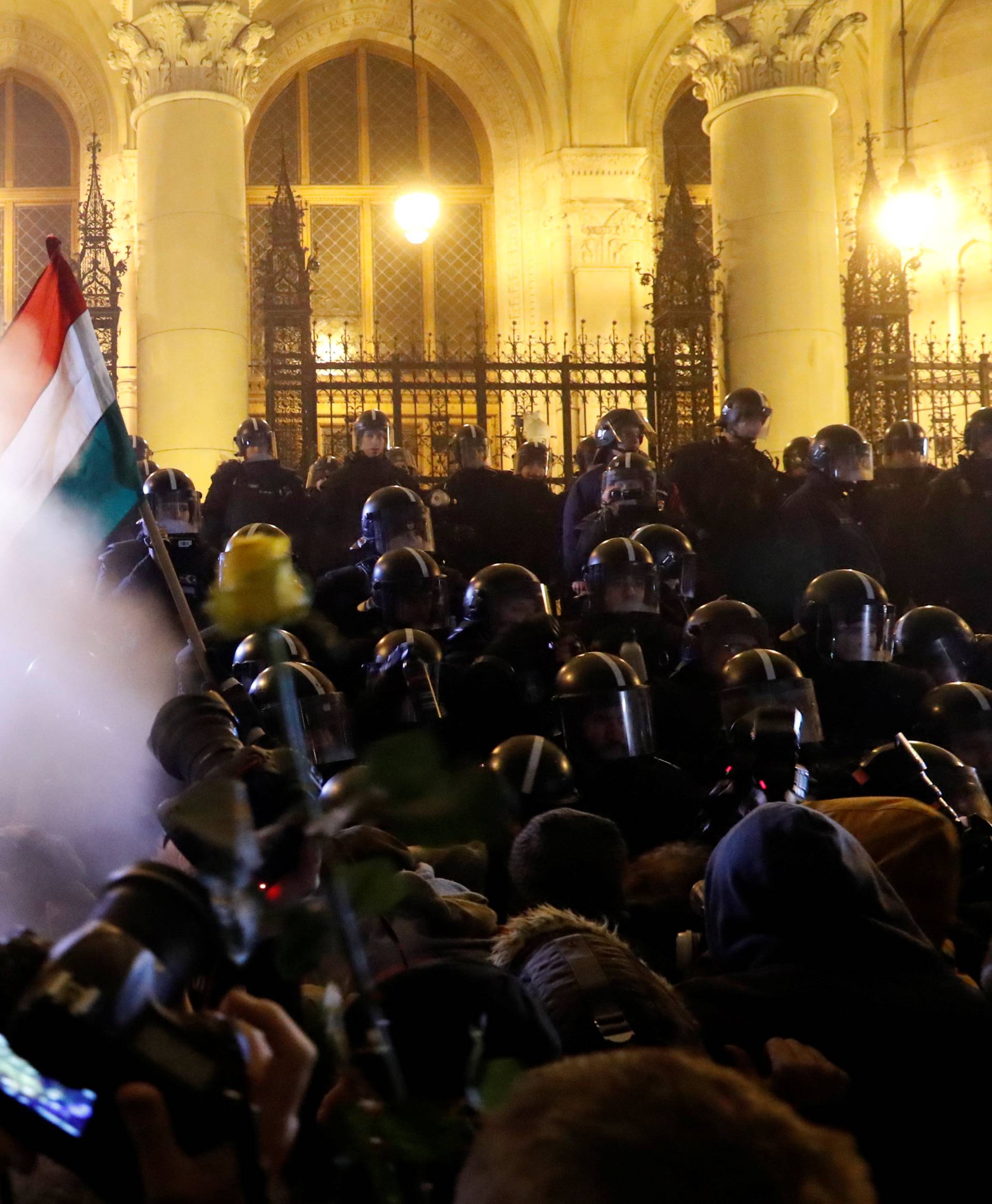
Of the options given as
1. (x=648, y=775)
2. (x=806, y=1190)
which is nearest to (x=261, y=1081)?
(x=806, y=1190)

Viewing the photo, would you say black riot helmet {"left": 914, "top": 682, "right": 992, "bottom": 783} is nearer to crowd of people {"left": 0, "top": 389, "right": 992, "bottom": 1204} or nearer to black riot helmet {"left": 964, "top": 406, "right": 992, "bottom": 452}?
crowd of people {"left": 0, "top": 389, "right": 992, "bottom": 1204}

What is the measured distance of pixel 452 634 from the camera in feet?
20.7

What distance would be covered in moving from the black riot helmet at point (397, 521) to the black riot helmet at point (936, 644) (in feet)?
6.36

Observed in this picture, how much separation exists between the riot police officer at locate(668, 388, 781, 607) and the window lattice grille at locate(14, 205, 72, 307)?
10.7 meters

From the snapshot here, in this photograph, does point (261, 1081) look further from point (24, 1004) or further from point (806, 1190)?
point (806, 1190)

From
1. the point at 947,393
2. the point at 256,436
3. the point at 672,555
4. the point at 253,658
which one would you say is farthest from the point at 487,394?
the point at 253,658

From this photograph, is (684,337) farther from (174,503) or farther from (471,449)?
(174,503)

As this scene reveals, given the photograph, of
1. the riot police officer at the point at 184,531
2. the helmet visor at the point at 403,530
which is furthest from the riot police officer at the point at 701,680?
the riot police officer at the point at 184,531

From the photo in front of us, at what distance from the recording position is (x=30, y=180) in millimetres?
17453

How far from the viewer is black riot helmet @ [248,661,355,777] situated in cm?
518

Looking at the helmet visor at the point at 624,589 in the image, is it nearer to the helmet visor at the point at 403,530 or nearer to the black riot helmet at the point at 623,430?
the helmet visor at the point at 403,530

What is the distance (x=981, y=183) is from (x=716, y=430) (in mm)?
7731

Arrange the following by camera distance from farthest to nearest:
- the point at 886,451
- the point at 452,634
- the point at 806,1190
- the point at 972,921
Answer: the point at 886,451
the point at 452,634
the point at 972,921
the point at 806,1190

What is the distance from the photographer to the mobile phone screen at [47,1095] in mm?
1040
